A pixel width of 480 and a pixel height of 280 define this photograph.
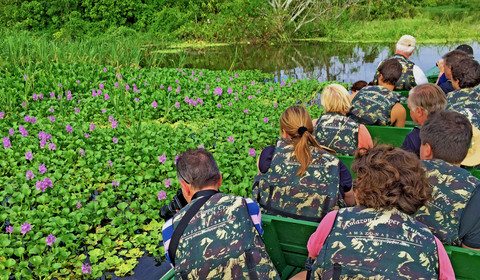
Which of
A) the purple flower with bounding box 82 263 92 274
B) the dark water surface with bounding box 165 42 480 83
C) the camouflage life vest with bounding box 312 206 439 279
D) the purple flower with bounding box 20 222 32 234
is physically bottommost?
the dark water surface with bounding box 165 42 480 83

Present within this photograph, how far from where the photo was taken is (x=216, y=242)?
1813 mm

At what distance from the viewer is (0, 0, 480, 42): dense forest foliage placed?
1923 centimetres

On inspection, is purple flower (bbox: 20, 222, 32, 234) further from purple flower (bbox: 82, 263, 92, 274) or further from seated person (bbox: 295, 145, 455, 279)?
seated person (bbox: 295, 145, 455, 279)

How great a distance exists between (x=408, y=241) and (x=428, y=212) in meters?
0.54

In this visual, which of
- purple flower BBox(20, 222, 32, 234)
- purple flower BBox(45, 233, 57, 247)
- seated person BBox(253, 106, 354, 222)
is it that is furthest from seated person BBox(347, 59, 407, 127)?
purple flower BBox(20, 222, 32, 234)

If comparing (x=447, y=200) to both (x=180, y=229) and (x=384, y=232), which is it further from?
(x=180, y=229)

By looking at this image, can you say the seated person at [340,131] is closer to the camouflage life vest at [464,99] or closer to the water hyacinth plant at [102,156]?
the water hyacinth plant at [102,156]

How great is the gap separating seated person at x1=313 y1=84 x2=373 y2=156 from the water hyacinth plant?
3.28 feet

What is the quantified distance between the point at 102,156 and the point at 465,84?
393cm

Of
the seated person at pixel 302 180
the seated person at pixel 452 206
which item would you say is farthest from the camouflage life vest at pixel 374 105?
the seated person at pixel 452 206

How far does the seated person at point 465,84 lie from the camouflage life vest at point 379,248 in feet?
8.95

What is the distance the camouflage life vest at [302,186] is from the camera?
2432mm

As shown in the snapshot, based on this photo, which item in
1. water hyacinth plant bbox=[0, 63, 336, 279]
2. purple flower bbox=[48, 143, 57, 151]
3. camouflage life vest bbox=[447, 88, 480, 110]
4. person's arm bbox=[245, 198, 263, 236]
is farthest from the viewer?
purple flower bbox=[48, 143, 57, 151]

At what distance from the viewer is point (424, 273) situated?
5.01ft
